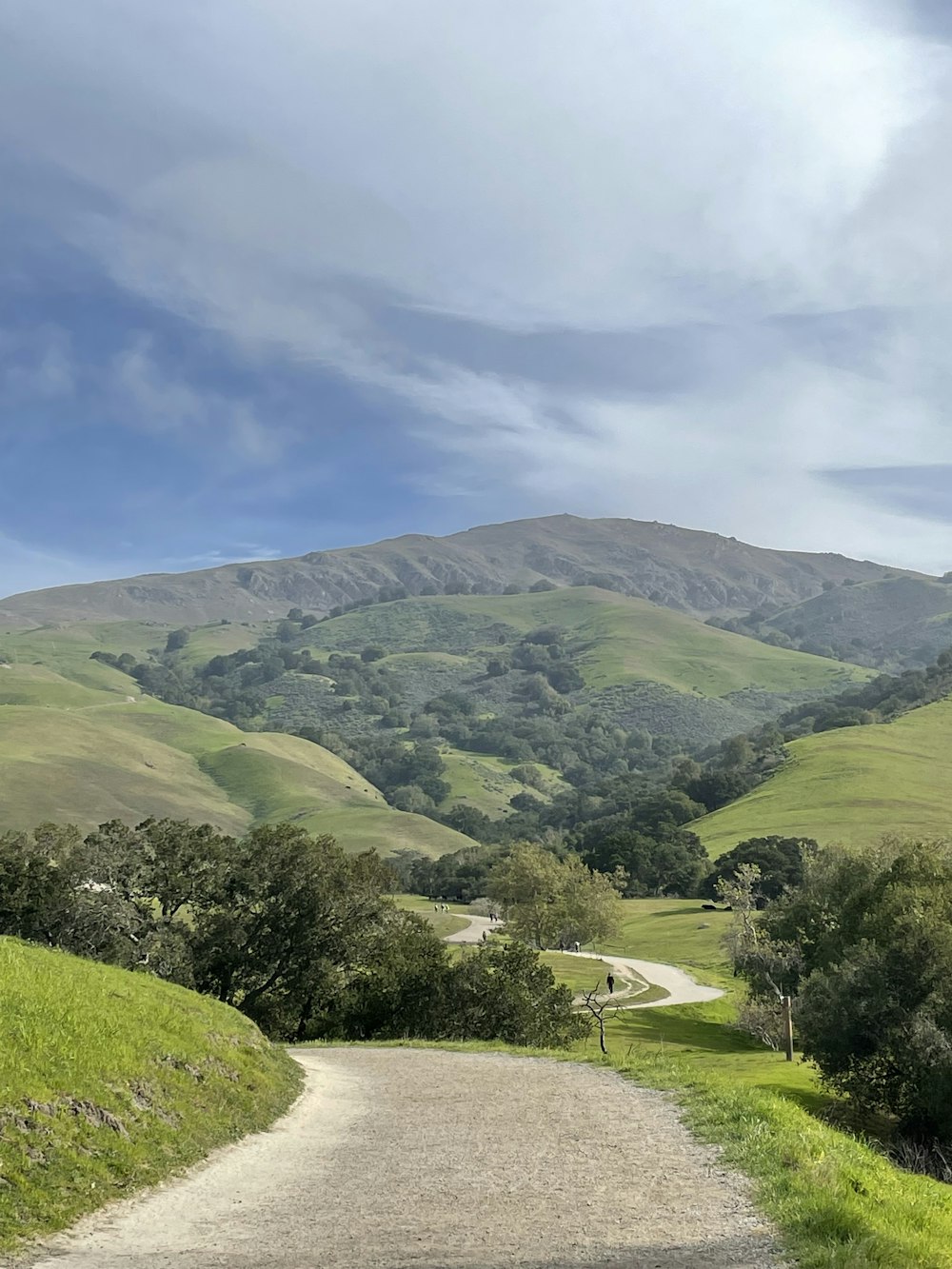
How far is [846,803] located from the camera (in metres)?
171

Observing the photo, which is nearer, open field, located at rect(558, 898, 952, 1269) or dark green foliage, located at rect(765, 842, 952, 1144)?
open field, located at rect(558, 898, 952, 1269)

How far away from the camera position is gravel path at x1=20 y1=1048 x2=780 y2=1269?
35.7 feet

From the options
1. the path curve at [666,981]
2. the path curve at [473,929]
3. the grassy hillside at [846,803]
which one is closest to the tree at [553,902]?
the path curve at [666,981]

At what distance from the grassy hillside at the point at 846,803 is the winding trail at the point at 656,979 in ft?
190

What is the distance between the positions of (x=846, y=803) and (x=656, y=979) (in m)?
94.5

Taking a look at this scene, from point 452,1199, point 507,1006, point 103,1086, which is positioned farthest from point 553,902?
point 452,1199

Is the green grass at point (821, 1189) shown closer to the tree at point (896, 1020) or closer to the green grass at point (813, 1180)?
the green grass at point (813, 1180)

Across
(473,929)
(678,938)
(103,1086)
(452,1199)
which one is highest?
(103,1086)

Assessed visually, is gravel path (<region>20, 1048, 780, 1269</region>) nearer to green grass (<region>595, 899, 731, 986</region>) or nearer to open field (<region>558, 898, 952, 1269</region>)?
open field (<region>558, 898, 952, 1269</region>)

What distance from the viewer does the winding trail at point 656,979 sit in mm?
73812

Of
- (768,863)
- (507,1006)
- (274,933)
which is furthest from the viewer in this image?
(768,863)

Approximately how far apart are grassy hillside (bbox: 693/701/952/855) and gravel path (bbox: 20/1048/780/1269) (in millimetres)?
138113

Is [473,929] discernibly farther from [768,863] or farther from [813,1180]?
[813,1180]

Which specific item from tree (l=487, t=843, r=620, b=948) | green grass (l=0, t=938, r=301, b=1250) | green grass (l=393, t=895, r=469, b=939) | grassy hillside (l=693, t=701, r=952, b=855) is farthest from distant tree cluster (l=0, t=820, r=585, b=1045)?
grassy hillside (l=693, t=701, r=952, b=855)
